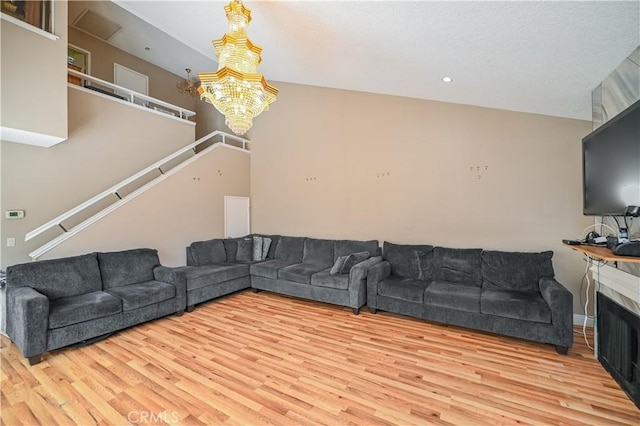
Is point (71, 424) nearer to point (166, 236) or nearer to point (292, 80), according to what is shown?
point (166, 236)

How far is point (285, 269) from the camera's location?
4594 mm

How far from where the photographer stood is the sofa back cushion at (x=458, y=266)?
3.70 metres

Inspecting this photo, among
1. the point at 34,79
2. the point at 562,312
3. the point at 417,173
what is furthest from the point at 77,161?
the point at 562,312

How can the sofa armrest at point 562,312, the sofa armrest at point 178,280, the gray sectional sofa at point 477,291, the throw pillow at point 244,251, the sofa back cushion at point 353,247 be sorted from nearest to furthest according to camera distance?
the sofa armrest at point 562,312 < the gray sectional sofa at point 477,291 < the sofa armrest at point 178,280 < the sofa back cushion at point 353,247 < the throw pillow at point 244,251

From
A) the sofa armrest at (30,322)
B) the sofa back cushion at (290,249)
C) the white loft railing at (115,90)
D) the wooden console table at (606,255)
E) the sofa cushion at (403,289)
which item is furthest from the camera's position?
the sofa back cushion at (290,249)

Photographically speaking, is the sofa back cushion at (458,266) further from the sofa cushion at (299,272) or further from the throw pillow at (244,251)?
the throw pillow at (244,251)

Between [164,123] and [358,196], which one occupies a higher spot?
[164,123]

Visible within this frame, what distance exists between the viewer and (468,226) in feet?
13.4

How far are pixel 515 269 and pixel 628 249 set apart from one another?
5.85 feet

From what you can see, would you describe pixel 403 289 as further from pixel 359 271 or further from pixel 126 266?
pixel 126 266

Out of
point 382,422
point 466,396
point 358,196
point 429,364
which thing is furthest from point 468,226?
point 382,422

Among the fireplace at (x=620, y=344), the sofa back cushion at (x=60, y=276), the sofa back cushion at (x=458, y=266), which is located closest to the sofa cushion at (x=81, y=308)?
the sofa back cushion at (x=60, y=276)

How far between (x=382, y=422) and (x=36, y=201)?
5.02 metres

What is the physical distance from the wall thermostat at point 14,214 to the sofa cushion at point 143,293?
5.43 feet
